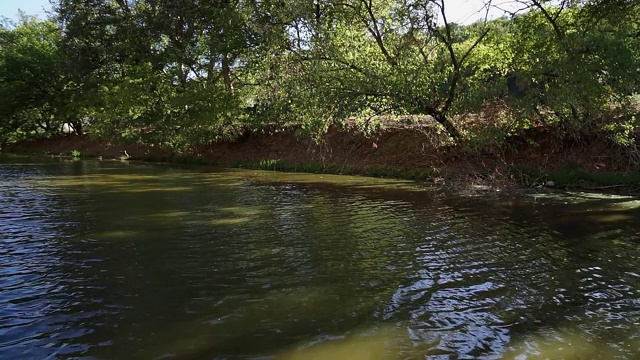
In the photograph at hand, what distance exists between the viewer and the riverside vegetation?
17594 millimetres

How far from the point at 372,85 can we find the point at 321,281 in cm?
1346

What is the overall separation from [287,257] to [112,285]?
2.95 meters

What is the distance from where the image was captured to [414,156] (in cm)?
2453

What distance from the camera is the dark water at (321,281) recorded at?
17.7ft

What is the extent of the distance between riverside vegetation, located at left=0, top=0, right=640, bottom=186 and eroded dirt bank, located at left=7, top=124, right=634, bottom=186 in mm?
78

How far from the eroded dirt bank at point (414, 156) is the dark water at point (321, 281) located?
501 centimetres

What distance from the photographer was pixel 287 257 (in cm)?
897

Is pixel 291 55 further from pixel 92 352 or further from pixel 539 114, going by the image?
pixel 92 352

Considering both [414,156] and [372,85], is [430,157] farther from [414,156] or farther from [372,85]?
[372,85]

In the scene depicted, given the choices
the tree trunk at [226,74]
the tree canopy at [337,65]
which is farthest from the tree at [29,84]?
the tree trunk at [226,74]

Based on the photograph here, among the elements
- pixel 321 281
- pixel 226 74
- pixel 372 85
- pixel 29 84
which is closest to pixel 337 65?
pixel 372 85

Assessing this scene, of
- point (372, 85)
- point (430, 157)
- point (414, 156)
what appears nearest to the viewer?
point (372, 85)

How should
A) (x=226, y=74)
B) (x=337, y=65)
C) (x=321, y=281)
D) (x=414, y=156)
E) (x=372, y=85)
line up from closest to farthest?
(x=321, y=281), (x=372, y=85), (x=337, y=65), (x=414, y=156), (x=226, y=74)

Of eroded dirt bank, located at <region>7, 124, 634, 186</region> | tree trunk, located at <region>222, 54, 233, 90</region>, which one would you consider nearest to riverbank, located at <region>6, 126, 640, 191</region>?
eroded dirt bank, located at <region>7, 124, 634, 186</region>
